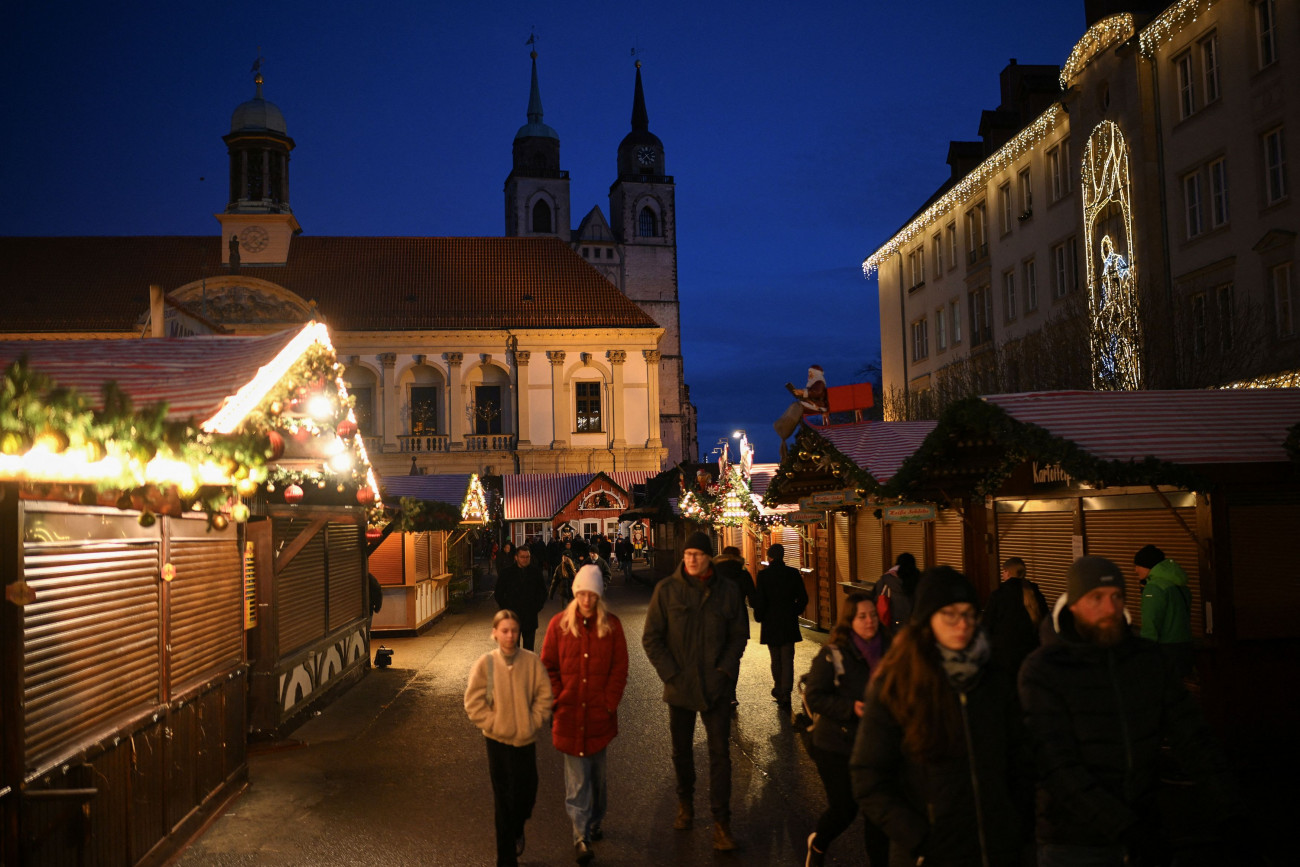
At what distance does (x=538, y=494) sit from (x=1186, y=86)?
2944cm

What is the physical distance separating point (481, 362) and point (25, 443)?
52.1 metres

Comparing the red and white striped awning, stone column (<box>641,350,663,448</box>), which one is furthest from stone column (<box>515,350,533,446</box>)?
the red and white striped awning

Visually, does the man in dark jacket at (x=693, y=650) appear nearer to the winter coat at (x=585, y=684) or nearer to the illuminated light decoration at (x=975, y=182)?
the winter coat at (x=585, y=684)

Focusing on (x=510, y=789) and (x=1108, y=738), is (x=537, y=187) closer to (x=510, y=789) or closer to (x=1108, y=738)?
(x=510, y=789)

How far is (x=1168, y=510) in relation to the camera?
10.9 metres

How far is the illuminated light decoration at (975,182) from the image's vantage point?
33062 mm

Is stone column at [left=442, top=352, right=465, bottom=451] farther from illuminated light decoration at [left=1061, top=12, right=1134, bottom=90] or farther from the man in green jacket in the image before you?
the man in green jacket

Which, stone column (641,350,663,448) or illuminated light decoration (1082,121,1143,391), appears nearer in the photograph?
illuminated light decoration (1082,121,1143,391)

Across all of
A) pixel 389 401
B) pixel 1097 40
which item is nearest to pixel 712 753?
pixel 1097 40

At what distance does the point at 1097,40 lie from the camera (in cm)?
2881

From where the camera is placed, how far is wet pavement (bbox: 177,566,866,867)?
7379 mm

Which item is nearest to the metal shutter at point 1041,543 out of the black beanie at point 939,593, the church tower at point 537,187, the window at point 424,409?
the black beanie at point 939,593

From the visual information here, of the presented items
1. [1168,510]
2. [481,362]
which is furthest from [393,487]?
[481,362]

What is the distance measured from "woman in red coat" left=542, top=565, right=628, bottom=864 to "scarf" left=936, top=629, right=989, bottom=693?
341 cm
